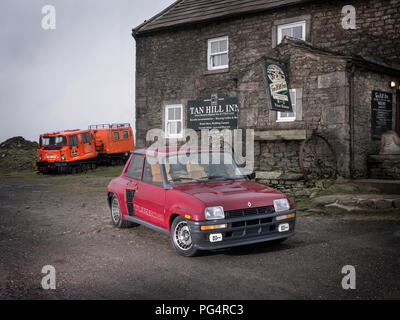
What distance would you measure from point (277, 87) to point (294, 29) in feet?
14.1

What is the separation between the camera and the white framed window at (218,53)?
17516mm

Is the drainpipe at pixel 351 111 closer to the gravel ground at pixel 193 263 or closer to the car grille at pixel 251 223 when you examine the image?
the gravel ground at pixel 193 263

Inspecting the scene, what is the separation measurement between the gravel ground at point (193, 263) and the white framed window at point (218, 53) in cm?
1066

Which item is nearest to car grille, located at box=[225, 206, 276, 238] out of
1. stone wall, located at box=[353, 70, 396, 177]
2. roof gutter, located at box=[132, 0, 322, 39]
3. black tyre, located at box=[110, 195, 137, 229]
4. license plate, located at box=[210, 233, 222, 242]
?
license plate, located at box=[210, 233, 222, 242]

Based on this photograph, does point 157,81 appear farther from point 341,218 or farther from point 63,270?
point 63,270

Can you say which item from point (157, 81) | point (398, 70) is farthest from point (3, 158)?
point (398, 70)

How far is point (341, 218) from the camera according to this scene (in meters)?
8.58

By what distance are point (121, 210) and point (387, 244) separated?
4583 millimetres

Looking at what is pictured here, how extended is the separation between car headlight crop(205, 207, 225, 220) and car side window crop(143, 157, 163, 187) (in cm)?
125

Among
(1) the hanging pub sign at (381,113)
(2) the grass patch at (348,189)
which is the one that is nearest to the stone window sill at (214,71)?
(1) the hanging pub sign at (381,113)
